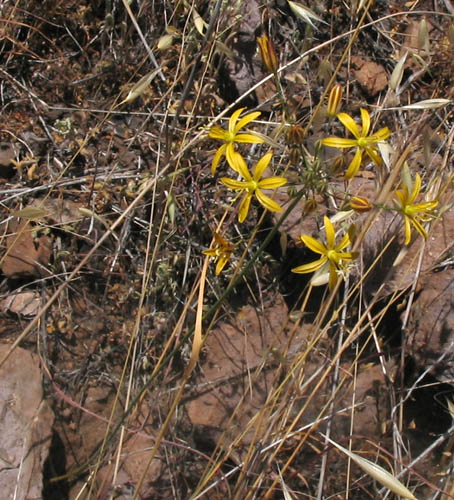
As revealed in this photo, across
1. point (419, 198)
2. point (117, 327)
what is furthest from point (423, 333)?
point (117, 327)

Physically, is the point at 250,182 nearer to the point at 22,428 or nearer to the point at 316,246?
the point at 316,246

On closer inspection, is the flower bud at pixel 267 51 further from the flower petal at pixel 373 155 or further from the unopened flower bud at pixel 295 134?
the flower petal at pixel 373 155

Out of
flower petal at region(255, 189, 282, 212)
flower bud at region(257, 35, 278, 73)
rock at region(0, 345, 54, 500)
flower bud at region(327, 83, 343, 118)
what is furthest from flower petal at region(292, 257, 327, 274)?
rock at region(0, 345, 54, 500)

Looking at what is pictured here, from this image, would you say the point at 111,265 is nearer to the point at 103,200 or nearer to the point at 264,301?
the point at 103,200

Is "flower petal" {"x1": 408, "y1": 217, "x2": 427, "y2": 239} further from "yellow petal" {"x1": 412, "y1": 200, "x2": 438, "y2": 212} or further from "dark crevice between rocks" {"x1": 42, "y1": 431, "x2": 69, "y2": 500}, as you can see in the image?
"dark crevice between rocks" {"x1": 42, "y1": 431, "x2": 69, "y2": 500}

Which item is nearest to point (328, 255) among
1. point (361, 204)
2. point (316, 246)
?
point (316, 246)

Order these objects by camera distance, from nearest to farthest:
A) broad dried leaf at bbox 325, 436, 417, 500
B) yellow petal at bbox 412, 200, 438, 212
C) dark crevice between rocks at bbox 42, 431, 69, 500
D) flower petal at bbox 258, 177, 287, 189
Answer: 1. broad dried leaf at bbox 325, 436, 417, 500
2. flower petal at bbox 258, 177, 287, 189
3. yellow petal at bbox 412, 200, 438, 212
4. dark crevice between rocks at bbox 42, 431, 69, 500

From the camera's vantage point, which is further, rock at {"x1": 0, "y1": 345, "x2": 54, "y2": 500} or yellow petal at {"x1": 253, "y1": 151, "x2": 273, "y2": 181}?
rock at {"x1": 0, "y1": 345, "x2": 54, "y2": 500}

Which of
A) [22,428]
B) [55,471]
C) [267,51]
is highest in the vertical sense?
[267,51]
